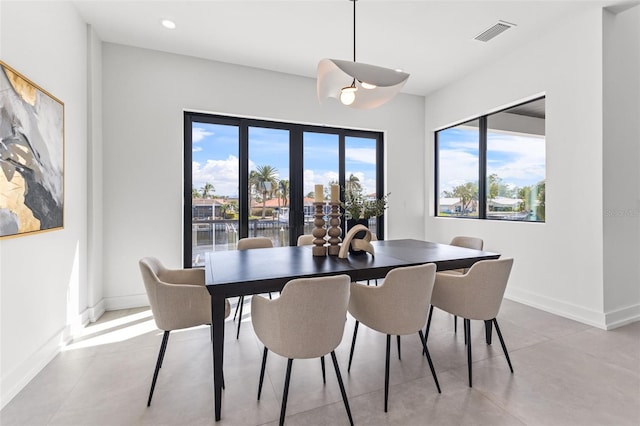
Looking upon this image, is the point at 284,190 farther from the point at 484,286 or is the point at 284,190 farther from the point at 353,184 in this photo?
the point at 484,286

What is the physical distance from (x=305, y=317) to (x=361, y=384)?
2.74ft

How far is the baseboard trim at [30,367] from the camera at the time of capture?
5.87ft

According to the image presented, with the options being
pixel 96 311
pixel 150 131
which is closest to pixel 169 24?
pixel 150 131

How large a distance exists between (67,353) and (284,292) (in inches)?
87.5

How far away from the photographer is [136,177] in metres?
3.46

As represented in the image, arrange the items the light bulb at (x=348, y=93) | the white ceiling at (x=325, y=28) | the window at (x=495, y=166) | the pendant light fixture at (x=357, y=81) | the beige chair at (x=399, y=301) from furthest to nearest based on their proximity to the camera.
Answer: the window at (x=495, y=166) < the white ceiling at (x=325, y=28) < the light bulb at (x=348, y=93) < the pendant light fixture at (x=357, y=81) < the beige chair at (x=399, y=301)

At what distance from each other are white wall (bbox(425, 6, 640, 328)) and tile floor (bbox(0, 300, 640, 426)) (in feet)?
1.75

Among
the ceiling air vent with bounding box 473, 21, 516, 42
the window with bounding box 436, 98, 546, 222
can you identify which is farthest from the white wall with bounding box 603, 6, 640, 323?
the ceiling air vent with bounding box 473, 21, 516, 42

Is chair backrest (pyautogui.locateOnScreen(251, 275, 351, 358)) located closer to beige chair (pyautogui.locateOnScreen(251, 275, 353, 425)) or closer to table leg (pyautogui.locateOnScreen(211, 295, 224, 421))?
beige chair (pyautogui.locateOnScreen(251, 275, 353, 425))

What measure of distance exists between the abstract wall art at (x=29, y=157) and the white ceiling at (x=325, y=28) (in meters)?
1.27

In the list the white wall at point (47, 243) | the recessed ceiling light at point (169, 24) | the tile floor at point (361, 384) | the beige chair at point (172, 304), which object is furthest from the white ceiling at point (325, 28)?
the tile floor at point (361, 384)

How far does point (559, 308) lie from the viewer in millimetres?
3160

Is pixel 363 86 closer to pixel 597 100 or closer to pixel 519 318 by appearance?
pixel 597 100

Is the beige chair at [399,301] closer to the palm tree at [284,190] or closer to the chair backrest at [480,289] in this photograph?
the chair backrest at [480,289]
